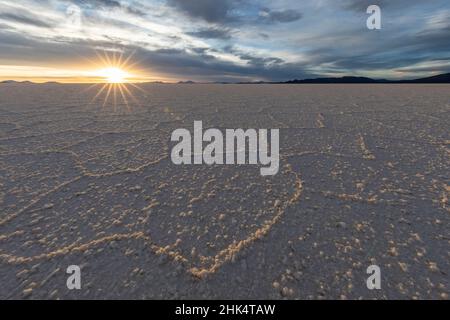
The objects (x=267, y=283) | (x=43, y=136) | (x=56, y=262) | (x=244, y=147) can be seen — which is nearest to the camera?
(x=267, y=283)

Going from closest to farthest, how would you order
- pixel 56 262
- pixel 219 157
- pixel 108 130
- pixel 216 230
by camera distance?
1. pixel 56 262
2. pixel 216 230
3. pixel 219 157
4. pixel 108 130

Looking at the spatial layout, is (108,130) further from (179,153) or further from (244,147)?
(244,147)

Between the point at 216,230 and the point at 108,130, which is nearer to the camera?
the point at 216,230

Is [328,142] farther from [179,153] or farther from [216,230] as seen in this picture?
[216,230]

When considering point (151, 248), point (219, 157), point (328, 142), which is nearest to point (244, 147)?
point (219, 157)

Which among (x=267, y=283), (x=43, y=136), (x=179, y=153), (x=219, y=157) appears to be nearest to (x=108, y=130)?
(x=43, y=136)
